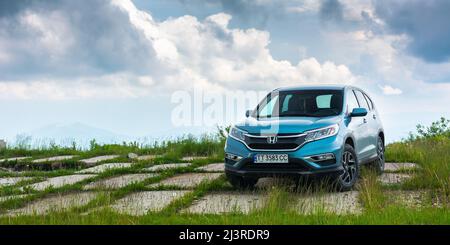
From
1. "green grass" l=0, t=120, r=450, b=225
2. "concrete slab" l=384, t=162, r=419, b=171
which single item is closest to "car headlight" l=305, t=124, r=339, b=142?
"green grass" l=0, t=120, r=450, b=225

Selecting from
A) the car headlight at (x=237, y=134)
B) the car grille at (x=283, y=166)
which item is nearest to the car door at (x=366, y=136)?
the car grille at (x=283, y=166)

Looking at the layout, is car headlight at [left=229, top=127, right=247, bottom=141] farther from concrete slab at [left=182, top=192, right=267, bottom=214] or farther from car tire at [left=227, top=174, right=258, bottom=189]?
concrete slab at [left=182, top=192, right=267, bottom=214]

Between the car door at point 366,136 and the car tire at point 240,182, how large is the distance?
2066mm

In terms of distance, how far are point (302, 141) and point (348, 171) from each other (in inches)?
44.5

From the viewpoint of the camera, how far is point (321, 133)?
9.26 metres

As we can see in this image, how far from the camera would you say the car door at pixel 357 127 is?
33.4 ft

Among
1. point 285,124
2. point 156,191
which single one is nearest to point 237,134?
point 285,124

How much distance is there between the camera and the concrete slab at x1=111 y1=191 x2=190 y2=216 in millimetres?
8250

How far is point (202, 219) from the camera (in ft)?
23.7

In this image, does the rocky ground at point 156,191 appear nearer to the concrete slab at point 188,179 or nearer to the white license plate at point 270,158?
the concrete slab at point 188,179

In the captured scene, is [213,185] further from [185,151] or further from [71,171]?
[185,151]

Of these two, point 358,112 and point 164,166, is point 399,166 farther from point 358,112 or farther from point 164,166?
point 164,166

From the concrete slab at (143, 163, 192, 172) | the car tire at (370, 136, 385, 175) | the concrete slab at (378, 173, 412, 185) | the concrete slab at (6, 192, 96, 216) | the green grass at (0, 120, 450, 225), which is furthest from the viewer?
the concrete slab at (143, 163, 192, 172)
